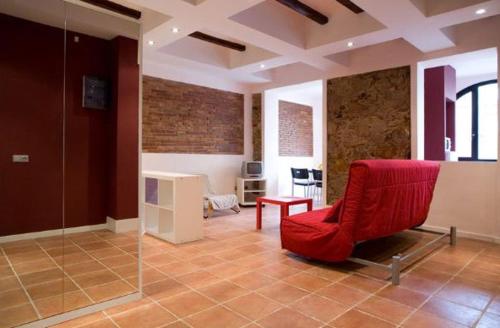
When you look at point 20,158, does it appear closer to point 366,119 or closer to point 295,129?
point 366,119

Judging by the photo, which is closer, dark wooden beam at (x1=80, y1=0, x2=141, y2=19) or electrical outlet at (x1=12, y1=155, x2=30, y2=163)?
electrical outlet at (x1=12, y1=155, x2=30, y2=163)

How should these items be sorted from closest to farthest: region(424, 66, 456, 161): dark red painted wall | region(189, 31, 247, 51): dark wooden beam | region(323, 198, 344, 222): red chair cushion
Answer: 1. region(323, 198, 344, 222): red chair cushion
2. region(189, 31, 247, 51): dark wooden beam
3. region(424, 66, 456, 161): dark red painted wall

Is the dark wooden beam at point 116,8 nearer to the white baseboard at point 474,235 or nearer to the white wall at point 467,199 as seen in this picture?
the white wall at point 467,199

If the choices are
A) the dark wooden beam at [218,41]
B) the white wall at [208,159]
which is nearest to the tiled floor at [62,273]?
the white wall at [208,159]

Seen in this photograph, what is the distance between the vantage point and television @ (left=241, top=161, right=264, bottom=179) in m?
6.65

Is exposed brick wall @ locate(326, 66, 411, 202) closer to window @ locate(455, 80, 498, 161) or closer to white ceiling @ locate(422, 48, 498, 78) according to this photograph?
white ceiling @ locate(422, 48, 498, 78)

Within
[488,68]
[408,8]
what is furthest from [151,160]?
[488,68]

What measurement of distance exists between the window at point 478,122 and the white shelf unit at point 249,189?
16.4 feet

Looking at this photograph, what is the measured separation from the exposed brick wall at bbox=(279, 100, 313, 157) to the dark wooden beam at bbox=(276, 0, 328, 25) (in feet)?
11.3

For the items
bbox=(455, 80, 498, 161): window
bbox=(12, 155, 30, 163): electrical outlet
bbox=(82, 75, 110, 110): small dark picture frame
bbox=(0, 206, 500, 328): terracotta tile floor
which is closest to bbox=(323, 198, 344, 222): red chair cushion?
bbox=(0, 206, 500, 328): terracotta tile floor

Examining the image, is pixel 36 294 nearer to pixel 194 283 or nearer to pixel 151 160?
pixel 194 283

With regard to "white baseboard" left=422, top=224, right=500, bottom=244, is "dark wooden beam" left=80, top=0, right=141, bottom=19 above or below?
above

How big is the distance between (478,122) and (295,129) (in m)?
4.29

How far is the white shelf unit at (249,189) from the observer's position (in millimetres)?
6680
